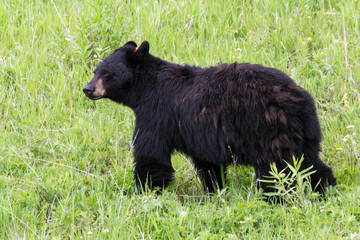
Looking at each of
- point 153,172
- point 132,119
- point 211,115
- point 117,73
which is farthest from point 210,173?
point 132,119

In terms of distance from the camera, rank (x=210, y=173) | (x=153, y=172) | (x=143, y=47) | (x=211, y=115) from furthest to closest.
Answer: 1. (x=143, y=47)
2. (x=210, y=173)
3. (x=153, y=172)
4. (x=211, y=115)

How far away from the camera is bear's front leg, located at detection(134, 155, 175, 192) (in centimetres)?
493

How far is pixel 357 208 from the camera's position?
13.5 ft

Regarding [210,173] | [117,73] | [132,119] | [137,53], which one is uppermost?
[137,53]

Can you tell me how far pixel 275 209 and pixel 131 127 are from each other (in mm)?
2352

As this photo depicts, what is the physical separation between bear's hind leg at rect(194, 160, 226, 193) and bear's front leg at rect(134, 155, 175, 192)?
1.02ft

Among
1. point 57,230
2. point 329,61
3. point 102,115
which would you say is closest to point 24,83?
point 102,115

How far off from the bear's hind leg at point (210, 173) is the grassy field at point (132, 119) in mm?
108

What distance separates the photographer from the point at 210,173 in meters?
5.11

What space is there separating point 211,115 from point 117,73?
3.91ft

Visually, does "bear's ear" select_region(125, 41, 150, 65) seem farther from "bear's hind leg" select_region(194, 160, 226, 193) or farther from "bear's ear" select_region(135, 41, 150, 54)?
"bear's hind leg" select_region(194, 160, 226, 193)

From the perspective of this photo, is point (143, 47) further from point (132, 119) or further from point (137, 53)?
point (132, 119)

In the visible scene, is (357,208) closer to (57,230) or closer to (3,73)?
(57,230)

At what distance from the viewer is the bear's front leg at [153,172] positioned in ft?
16.2
